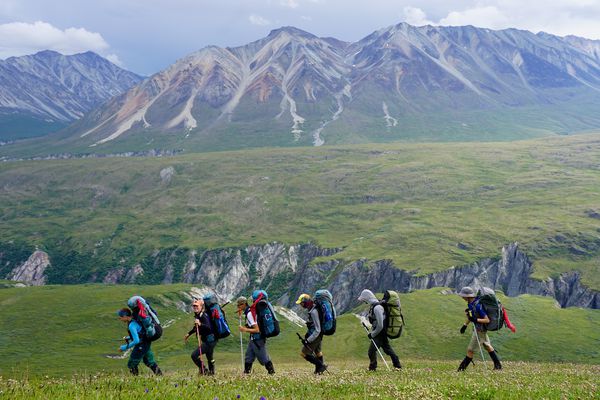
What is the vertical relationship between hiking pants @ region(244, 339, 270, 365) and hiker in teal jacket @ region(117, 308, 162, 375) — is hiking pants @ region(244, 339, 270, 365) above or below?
below

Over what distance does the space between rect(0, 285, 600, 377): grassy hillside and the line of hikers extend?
3268 cm

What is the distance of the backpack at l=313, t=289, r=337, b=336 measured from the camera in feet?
75.4

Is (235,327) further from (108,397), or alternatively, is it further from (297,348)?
(108,397)

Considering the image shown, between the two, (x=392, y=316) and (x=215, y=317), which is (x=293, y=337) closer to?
(x=392, y=316)

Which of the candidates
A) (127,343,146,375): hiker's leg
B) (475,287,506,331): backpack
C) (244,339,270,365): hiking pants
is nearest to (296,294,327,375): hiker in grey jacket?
(244,339,270,365): hiking pants

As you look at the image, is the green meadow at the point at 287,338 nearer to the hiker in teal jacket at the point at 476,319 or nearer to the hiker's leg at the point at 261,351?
the hiker in teal jacket at the point at 476,319

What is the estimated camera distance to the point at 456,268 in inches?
5522

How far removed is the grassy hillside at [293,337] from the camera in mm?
69000

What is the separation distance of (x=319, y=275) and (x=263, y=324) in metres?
138

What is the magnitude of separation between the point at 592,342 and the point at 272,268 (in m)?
119

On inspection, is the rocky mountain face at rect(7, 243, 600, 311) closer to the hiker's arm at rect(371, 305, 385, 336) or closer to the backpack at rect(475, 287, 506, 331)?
the backpack at rect(475, 287, 506, 331)

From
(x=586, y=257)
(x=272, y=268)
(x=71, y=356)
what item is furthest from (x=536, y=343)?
(x=272, y=268)

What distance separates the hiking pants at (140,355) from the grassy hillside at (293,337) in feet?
115

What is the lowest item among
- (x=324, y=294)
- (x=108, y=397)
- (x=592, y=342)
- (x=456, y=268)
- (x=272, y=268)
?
(x=272, y=268)
